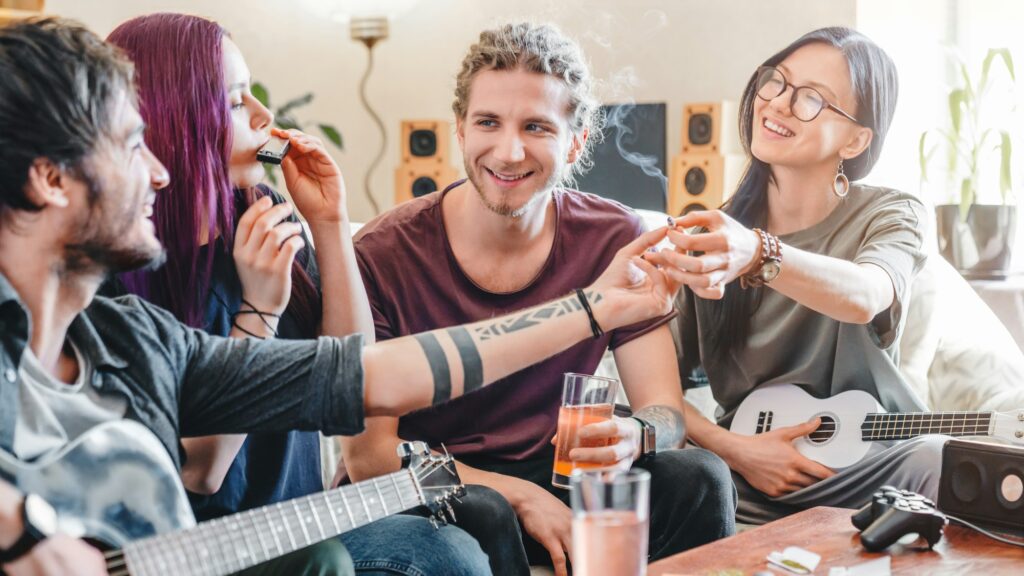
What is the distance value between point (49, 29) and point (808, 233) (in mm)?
1474

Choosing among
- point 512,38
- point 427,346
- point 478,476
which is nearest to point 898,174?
point 512,38

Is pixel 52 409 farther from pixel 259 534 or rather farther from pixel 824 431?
pixel 824 431

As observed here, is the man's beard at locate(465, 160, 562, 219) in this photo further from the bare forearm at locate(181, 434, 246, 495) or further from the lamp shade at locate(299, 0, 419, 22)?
the lamp shade at locate(299, 0, 419, 22)

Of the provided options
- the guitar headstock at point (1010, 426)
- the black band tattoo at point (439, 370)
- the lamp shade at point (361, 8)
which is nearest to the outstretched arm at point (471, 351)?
the black band tattoo at point (439, 370)

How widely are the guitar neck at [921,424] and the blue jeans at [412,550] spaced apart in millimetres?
866

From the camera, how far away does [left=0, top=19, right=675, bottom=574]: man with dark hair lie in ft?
3.75

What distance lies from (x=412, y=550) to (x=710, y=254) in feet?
2.24

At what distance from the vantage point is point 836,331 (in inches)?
83.4

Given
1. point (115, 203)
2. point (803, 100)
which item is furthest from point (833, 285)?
point (115, 203)

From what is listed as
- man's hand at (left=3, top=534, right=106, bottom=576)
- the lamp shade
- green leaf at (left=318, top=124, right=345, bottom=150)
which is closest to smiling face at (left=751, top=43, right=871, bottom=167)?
man's hand at (left=3, top=534, right=106, bottom=576)

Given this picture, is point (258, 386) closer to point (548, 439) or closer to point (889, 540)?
point (548, 439)

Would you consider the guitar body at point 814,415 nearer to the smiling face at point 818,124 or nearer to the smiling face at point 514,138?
the smiling face at point 818,124

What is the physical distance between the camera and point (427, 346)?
139 cm

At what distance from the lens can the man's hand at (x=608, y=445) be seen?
160 centimetres
